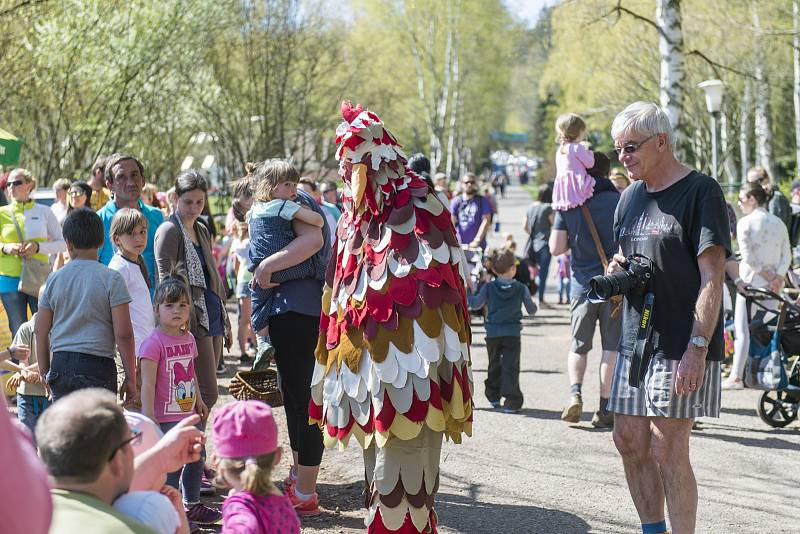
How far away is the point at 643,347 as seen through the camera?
4566 mm

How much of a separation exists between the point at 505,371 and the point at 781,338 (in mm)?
2172

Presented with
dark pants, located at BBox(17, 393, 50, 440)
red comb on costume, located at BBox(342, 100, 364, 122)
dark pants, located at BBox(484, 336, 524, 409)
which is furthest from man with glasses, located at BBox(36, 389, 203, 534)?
dark pants, located at BBox(484, 336, 524, 409)

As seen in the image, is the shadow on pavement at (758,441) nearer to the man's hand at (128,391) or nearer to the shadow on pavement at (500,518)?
the shadow on pavement at (500,518)

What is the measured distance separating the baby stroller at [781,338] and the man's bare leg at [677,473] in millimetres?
3627

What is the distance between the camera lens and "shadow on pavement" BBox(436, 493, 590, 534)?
18.0 ft

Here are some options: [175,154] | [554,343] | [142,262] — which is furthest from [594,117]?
[142,262]

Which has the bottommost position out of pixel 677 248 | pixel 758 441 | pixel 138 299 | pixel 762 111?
pixel 758 441

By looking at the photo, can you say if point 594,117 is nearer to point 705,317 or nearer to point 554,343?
point 554,343

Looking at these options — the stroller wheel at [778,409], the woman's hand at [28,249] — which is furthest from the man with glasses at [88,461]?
the woman's hand at [28,249]

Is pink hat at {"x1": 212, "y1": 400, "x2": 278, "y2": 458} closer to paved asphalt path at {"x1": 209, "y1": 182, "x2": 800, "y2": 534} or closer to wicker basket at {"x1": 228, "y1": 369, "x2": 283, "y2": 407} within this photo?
paved asphalt path at {"x1": 209, "y1": 182, "x2": 800, "y2": 534}

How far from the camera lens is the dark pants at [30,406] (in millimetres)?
5883

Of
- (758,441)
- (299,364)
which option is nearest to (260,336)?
(299,364)

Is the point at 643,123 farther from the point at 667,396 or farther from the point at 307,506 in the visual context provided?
the point at 307,506

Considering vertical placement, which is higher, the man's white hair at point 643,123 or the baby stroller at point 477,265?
the man's white hair at point 643,123
